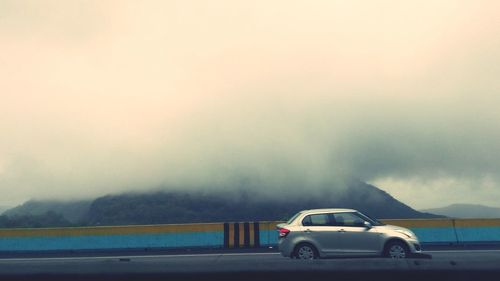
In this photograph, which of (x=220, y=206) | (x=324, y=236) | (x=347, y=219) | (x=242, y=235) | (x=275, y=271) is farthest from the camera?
(x=220, y=206)

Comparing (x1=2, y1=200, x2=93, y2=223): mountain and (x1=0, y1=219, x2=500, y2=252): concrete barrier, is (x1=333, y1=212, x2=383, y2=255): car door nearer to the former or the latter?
(x1=0, y1=219, x2=500, y2=252): concrete barrier

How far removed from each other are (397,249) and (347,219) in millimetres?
1670

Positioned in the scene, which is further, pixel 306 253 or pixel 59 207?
pixel 59 207

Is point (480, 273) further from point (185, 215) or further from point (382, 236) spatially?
point (185, 215)

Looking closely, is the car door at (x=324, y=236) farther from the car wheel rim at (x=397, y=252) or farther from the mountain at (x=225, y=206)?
the mountain at (x=225, y=206)

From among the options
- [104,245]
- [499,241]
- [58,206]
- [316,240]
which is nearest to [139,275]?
[316,240]

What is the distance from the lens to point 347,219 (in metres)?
13.1

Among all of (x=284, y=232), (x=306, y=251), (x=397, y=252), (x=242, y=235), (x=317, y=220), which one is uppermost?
(x=317, y=220)

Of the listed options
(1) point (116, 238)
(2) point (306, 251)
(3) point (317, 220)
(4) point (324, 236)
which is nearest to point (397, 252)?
(4) point (324, 236)

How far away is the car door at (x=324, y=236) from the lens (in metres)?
12.9

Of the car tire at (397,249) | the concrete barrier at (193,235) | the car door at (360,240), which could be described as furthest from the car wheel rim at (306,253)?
the concrete barrier at (193,235)

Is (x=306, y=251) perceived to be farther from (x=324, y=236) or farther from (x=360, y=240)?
(x=360, y=240)

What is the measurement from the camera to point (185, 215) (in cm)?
5566

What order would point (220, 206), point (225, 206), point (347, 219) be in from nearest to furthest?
point (347, 219)
point (220, 206)
point (225, 206)
